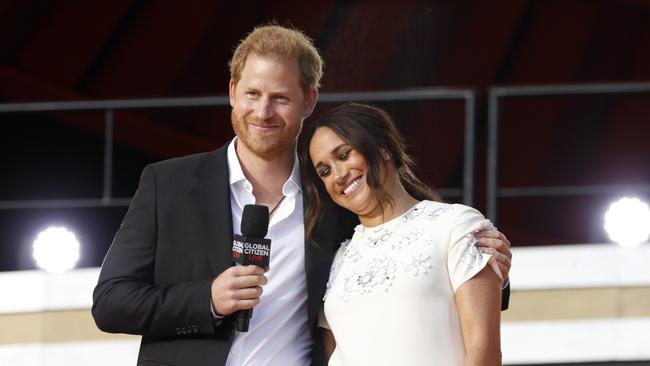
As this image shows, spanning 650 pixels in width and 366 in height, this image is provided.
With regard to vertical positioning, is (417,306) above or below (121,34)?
below

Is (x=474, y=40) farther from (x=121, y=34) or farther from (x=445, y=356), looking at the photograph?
(x=445, y=356)

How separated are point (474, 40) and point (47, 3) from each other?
2620 mm

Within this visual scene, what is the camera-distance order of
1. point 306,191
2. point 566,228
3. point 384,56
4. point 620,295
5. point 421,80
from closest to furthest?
point 306,191 → point 620,295 → point 421,80 → point 384,56 → point 566,228

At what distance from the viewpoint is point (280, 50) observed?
8.36 ft

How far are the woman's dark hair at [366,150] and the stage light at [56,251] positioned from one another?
77.6 inches

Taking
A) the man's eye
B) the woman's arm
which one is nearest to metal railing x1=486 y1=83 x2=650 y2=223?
the man's eye

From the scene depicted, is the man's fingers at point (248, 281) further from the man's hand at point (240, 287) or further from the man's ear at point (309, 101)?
the man's ear at point (309, 101)

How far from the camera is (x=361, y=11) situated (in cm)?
638

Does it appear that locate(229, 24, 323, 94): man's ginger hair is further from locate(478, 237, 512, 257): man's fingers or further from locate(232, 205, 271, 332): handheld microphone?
locate(478, 237, 512, 257): man's fingers

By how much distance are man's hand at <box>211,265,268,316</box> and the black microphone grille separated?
0.08 meters

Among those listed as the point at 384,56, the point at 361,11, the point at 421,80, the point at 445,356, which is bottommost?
the point at 445,356

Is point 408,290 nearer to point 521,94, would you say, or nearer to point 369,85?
point 521,94

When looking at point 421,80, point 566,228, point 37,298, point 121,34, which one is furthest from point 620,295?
point 121,34

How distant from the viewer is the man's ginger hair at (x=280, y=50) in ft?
8.36
